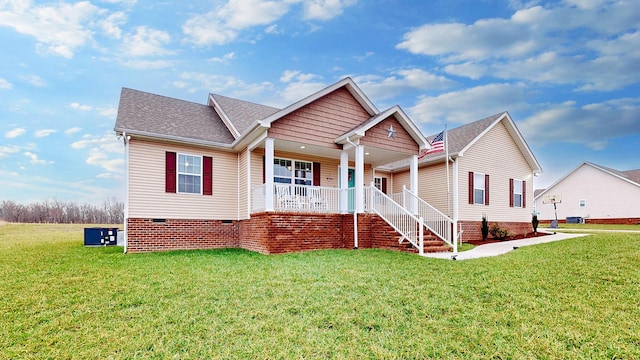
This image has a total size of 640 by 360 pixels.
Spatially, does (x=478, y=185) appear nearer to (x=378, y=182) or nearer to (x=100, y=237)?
(x=378, y=182)

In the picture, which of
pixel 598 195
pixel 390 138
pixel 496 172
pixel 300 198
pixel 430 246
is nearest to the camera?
pixel 430 246

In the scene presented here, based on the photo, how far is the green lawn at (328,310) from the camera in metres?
4.15

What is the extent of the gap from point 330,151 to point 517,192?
435 inches

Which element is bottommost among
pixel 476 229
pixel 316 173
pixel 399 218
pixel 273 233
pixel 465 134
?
pixel 476 229

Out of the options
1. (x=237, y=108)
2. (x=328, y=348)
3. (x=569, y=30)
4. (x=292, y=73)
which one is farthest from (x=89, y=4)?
(x=569, y=30)

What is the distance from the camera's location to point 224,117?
14633 mm

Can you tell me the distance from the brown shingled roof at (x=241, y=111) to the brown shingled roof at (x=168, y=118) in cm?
51

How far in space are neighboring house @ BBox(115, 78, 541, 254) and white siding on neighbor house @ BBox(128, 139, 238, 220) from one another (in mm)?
33

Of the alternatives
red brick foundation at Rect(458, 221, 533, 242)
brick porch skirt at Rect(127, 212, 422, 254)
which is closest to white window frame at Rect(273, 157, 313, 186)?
brick porch skirt at Rect(127, 212, 422, 254)

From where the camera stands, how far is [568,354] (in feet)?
12.8

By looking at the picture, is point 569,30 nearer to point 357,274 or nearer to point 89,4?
point 357,274

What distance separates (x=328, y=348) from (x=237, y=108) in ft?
43.6

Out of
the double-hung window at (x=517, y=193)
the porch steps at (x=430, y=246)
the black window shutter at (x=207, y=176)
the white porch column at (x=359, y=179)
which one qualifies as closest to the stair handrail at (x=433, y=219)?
the porch steps at (x=430, y=246)

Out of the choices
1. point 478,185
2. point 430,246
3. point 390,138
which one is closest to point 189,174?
point 390,138
